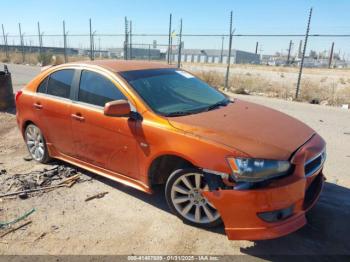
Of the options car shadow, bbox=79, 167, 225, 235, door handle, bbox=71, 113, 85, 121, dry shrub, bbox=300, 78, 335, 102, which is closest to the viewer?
car shadow, bbox=79, 167, 225, 235

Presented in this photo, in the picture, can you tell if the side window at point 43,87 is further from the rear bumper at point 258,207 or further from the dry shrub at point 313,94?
the dry shrub at point 313,94

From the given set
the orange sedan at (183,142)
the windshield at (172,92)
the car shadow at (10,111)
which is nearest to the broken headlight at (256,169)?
the orange sedan at (183,142)

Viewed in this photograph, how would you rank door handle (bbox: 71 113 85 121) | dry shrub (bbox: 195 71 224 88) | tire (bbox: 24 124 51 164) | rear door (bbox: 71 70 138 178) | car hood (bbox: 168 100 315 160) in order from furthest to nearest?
dry shrub (bbox: 195 71 224 88), tire (bbox: 24 124 51 164), door handle (bbox: 71 113 85 121), rear door (bbox: 71 70 138 178), car hood (bbox: 168 100 315 160)

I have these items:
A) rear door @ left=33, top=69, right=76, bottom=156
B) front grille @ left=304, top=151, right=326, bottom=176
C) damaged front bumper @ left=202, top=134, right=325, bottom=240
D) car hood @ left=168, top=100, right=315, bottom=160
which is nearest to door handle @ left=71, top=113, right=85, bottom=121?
rear door @ left=33, top=69, right=76, bottom=156

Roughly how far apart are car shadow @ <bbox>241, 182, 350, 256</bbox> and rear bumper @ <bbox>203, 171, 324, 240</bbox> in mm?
303

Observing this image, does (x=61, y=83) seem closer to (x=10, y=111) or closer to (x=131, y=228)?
(x=131, y=228)

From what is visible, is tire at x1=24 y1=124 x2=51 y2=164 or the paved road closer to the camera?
tire at x1=24 y1=124 x2=51 y2=164

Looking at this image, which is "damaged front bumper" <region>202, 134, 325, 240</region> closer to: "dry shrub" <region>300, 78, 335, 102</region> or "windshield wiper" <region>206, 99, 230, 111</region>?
"windshield wiper" <region>206, 99, 230, 111</region>

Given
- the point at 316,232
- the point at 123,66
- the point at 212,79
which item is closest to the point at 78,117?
the point at 123,66

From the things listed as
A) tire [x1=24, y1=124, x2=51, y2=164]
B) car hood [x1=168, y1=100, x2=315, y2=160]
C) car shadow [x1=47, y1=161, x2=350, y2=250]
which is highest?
car hood [x1=168, y1=100, x2=315, y2=160]

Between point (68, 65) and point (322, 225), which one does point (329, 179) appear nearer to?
point (322, 225)

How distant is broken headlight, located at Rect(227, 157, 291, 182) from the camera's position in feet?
9.61

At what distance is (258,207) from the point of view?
2.91m

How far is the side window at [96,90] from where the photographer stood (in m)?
4.05
